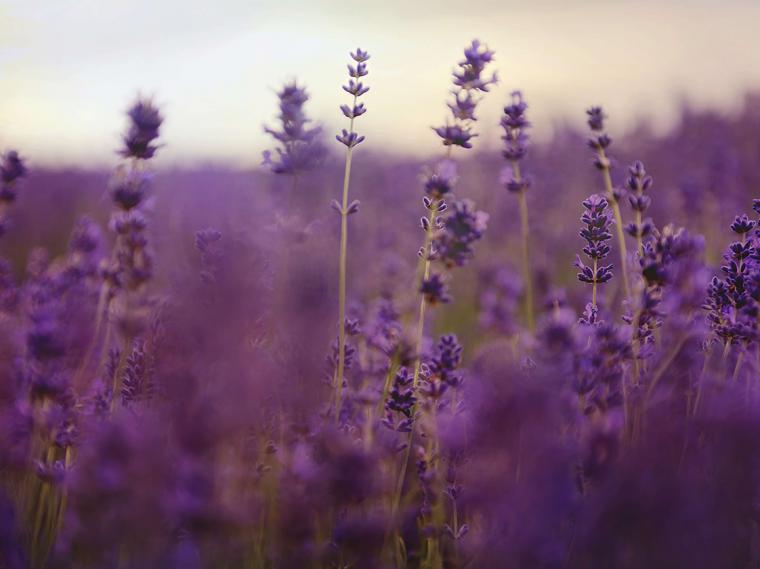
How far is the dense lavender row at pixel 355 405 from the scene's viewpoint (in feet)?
4.24

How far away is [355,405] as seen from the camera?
2354mm

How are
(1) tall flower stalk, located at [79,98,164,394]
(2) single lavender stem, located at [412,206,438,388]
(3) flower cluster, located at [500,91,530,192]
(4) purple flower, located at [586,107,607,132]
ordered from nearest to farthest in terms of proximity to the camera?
(2) single lavender stem, located at [412,206,438,388] < (1) tall flower stalk, located at [79,98,164,394] < (4) purple flower, located at [586,107,607,132] < (3) flower cluster, located at [500,91,530,192]

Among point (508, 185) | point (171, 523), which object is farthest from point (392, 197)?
point (171, 523)

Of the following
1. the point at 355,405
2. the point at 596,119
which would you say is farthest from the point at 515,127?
the point at 355,405

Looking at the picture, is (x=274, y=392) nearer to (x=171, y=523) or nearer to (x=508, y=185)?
(x=171, y=523)

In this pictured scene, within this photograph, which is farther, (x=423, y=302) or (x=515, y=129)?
(x=515, y=129)

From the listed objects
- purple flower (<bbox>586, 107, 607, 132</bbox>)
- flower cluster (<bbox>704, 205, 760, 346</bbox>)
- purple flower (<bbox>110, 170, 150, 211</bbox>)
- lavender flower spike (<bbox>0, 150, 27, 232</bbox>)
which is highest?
purple flower (<bbox>586, 107, 607, 132</bbox>)

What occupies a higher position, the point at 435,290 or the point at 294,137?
the point at 294,137

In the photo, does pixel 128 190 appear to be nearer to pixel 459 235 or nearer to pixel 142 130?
pixel 142 130

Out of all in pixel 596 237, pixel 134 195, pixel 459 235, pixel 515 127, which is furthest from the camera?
pixel 515 127

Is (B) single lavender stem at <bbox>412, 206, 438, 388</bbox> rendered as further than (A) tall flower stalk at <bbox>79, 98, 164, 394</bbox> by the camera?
No

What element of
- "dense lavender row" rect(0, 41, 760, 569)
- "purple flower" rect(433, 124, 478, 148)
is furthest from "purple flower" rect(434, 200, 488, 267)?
"purple flower" rect(433, 124, 478, 148)

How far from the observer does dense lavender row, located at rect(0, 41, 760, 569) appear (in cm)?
129

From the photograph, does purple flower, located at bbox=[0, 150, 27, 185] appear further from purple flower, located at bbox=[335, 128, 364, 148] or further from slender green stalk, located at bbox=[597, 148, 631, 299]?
slender green stalk, located at bbox=[597, 148, 631, 299]
